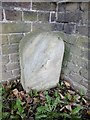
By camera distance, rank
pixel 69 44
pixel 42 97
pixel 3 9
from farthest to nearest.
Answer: pixel 69 44
pixel 42 97
pixel 3 9

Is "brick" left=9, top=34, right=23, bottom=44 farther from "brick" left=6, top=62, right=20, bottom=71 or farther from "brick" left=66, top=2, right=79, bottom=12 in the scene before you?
"brick" left=66, top=2, right=79, bottom=12

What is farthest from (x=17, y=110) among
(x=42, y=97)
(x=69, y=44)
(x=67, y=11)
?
(x=67, y=11)

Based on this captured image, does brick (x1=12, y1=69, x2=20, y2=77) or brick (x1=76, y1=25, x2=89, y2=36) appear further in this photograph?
brick (x1=12, y1=69, x2=20, y2=77)

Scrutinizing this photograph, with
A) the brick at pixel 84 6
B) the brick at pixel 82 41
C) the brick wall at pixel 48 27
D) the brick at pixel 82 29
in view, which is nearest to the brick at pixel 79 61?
the brick wall at pixel 48 27

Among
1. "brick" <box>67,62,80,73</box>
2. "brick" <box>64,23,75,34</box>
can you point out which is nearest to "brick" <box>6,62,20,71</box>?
Answer: "brick" <box>67,62,80,73</box>

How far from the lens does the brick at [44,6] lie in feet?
6.99

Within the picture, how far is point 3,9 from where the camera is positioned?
1.96 metres

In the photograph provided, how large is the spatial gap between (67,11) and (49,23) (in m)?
0.28

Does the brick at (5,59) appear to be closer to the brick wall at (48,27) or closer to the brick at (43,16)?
the brick wall at (48,27)

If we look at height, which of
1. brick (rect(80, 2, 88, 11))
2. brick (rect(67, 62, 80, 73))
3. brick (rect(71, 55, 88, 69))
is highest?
brick (rect(80, 2, 88, 11))

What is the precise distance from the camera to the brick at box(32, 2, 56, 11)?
2.13 meters

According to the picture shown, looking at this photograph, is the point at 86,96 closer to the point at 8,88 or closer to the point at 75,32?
the point at 75,32

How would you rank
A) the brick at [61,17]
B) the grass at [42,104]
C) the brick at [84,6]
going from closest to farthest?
the grass at [42,104] → the brick at [84,6] → the brick at [61,17]

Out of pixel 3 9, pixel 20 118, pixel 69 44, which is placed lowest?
pixel 20 118
